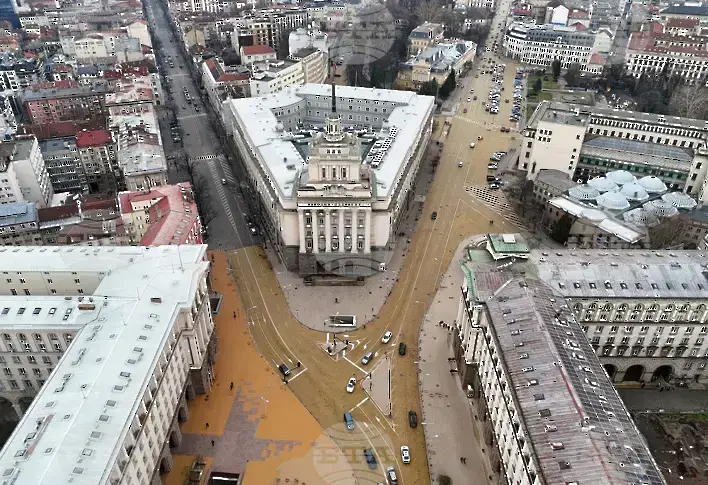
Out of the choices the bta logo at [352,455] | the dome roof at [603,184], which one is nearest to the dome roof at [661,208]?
the dome roof at [603,184]

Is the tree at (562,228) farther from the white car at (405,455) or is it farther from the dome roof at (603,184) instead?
the white car at (405,455)

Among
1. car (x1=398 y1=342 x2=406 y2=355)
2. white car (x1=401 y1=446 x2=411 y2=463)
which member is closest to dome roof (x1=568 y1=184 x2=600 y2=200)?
car (x1=398 y1=342 x2=406 y2=355)

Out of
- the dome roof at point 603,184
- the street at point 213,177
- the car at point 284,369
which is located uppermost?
the dome roof at point 603,184

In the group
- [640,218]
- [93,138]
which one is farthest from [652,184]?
[93,138]

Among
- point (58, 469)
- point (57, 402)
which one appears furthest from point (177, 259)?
point (58, 469)

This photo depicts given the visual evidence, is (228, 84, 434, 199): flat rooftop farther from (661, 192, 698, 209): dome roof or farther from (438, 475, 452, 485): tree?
(661, 192, 698, 209): dome roof

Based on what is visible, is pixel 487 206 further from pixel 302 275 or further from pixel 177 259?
pixel 177 259
